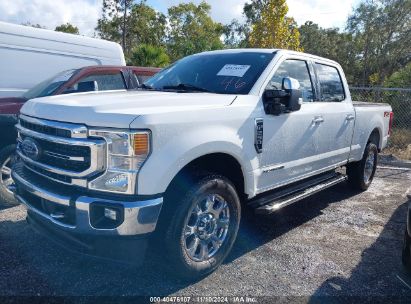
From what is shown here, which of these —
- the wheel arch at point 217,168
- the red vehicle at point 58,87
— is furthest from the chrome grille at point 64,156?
the red vehicle at point 58,87

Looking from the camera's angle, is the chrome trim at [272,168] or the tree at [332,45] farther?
the tree at [332,45]

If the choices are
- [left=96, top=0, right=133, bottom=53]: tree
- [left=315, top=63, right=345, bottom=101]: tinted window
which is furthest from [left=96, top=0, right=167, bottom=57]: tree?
[left=315, top=63, right=345, bottom=101]: tinted window

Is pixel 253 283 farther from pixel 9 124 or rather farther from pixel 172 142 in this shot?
pixel 9 124

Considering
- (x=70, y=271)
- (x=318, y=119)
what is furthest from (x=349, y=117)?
(x=70, y=271)

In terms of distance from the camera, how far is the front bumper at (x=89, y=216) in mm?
2691

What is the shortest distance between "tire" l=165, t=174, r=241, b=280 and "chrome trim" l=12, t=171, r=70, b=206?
0.79m

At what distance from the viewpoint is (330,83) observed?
207 inches

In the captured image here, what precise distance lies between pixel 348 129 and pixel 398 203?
1.55 meters

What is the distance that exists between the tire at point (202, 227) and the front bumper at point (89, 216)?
0.86 feet

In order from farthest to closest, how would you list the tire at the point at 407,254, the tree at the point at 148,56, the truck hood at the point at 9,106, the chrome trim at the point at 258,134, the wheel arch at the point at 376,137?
the tree at the point at 148,56 → the wheel arch at the point at 376,137 → the truck hood at the point at 9,106 → the chrome trim at the point at 258,134 → the tire at the point at 407,254

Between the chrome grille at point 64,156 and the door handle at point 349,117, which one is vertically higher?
the door handle at point 349,117

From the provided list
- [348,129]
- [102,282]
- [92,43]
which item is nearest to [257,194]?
[102,282]

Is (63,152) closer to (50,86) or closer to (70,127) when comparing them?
(70,127)

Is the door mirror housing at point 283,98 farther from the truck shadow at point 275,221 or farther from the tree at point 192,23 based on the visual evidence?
the tree at point 192,23
